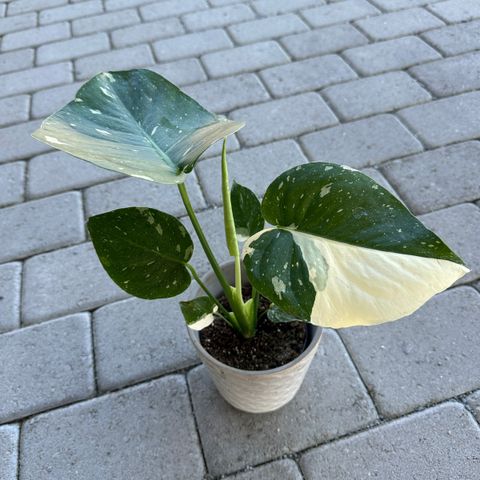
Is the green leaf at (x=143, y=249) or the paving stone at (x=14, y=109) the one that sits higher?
the green leaf at (x=143, y=249)

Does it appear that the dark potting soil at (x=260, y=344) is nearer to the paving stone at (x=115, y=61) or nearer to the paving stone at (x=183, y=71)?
the paving stone at (x=183, y=71)

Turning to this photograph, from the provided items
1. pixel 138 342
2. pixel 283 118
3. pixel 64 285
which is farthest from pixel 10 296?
pixel 283 118

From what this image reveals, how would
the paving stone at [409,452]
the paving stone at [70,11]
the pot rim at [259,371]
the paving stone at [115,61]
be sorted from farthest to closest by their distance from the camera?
the paving stone at [70,11], the paving stone at [115,61], the paving stone at [409,452], the pot rim at [259,371]

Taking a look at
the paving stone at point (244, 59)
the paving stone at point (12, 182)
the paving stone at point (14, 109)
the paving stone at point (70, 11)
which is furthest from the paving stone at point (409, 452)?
the paving stone at point (70, 11)

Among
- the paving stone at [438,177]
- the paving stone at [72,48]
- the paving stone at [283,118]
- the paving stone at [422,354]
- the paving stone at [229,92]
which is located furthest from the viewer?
the paving stone at [72,48]

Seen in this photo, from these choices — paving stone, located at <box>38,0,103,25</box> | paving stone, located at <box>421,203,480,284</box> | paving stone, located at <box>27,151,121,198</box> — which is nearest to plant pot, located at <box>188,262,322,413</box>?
paving stone, located at <box>421,203,480,284</box>

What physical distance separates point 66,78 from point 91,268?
3.43ft

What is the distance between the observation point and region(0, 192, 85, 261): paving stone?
152cm

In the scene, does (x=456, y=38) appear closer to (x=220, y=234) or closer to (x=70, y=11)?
(x=220, y=234)

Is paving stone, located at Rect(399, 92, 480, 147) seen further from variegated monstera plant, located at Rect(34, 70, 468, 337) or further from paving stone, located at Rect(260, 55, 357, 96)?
variegated monstera plant, located at Rect(34, 70, 468, 337)

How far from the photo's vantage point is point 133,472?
41.6 inches

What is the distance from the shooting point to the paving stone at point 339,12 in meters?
2.28

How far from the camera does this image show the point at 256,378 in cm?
92

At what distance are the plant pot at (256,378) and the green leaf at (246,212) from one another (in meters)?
0.13
